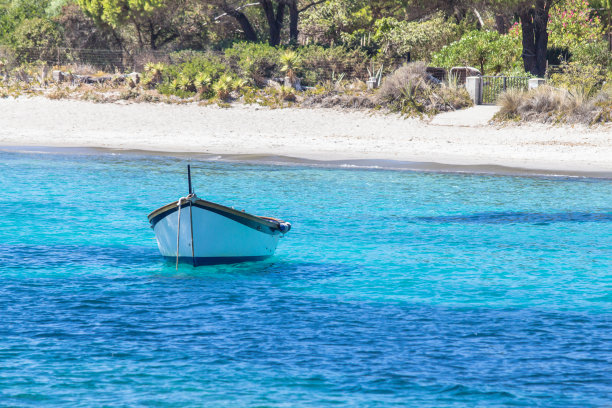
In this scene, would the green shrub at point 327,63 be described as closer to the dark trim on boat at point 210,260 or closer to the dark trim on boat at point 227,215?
the dark trim on boat at point 227,215

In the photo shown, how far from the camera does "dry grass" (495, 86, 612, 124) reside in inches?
1190

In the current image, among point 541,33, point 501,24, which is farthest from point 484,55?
point 501,24

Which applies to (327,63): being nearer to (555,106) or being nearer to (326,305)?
(555,106)

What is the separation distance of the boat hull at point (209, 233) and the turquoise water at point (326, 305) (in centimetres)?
33

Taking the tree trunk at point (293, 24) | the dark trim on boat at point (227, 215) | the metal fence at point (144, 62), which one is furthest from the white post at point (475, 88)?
the dark trim on boat at point (227, 215)

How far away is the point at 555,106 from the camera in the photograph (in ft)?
103

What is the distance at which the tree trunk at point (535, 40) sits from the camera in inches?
1522

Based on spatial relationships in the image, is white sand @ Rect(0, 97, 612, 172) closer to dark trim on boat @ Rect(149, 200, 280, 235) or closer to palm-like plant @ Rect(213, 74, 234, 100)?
palm-like plant @ Rect(213, 74, 234, 100)

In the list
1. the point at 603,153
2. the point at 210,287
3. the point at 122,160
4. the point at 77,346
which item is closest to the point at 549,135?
the point at 603,153

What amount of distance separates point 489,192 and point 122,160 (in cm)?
1319

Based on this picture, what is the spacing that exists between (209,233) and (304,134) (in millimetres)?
18414

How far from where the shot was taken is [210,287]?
13633 millimetres

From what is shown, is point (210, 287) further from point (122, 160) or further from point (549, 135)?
point (549, 135)

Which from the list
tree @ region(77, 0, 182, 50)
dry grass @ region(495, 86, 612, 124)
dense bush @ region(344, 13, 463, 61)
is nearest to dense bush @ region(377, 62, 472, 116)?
dry grass @ region(495, 86, 612, 124)
